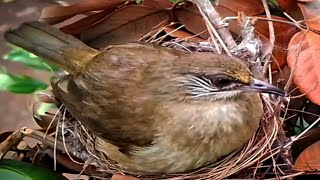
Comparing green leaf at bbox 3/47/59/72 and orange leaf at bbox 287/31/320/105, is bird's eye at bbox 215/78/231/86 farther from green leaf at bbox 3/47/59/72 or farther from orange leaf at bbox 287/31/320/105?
green leaf at bbox 3/47/59/72

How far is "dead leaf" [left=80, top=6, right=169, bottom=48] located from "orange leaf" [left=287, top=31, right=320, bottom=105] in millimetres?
416

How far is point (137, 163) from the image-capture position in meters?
1.84

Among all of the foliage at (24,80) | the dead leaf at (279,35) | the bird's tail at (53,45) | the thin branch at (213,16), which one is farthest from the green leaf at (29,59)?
the dead leaf at (279,35)

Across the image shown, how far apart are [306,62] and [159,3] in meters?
0.47

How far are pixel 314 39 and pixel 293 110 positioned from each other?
188mm

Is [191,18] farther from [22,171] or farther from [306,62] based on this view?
[22,171]

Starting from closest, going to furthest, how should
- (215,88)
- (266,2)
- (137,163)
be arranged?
(215,88) → (137,163) → (266,2)

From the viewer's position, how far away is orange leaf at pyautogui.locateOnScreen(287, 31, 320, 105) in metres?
1.73

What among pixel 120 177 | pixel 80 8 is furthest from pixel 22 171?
pixel 80 8

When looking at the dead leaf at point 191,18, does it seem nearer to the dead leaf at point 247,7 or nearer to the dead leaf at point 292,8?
the dead leaf at point 247,7

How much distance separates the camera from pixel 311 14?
6.03 feet

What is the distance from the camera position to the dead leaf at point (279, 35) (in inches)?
74.9

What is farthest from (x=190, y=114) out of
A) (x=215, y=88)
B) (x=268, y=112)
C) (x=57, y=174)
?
(x=57, y=174)

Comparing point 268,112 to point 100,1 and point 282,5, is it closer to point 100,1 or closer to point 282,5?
point 282,5
